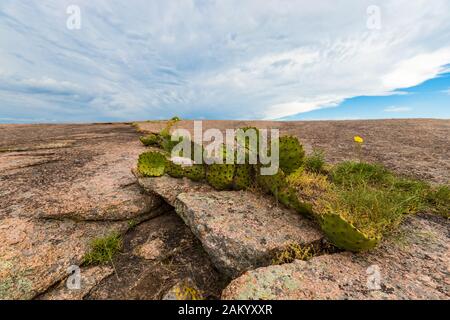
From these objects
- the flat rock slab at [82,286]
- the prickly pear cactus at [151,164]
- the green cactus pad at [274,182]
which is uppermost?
the prickly pear cactus at [151,164]

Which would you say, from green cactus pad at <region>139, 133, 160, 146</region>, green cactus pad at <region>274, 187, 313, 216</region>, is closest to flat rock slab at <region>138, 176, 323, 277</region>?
green cactus pad at <region>274, 187, 313, 216</region>

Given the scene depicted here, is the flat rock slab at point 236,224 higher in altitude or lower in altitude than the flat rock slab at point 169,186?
lower

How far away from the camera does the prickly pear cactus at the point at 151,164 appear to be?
520 centimetres

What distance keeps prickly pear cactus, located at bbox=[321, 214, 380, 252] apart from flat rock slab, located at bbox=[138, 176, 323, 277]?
30cm

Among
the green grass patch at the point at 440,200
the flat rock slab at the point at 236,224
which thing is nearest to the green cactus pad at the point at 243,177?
the flat rock slab at the point at 236,224

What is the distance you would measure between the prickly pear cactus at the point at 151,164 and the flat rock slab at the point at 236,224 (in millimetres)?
200

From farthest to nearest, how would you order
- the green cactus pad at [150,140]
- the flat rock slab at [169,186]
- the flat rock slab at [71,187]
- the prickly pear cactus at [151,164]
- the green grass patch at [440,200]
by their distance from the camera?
the green cactus pad at [150,140] < the prickly pear cactus at [151,164] < the flat rock slab at [169,186] < the flat rock slab at [71,187] < the green grass patch at [440,200]

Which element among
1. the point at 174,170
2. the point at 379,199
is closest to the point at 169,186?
the point at 174,170

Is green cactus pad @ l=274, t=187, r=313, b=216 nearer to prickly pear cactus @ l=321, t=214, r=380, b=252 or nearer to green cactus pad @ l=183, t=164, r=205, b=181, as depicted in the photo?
prickly pear cactus @ l=321, t=214, r=380, b=252

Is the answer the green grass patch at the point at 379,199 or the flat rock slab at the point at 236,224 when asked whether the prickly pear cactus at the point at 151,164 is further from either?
the green grass patch at the point at 379,199

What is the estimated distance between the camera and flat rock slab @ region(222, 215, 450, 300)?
2.79m

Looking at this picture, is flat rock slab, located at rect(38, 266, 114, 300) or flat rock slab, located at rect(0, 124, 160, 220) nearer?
flat rock slab, located at rect(38, 266, 114, 300)

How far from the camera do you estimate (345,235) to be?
3.27 m
